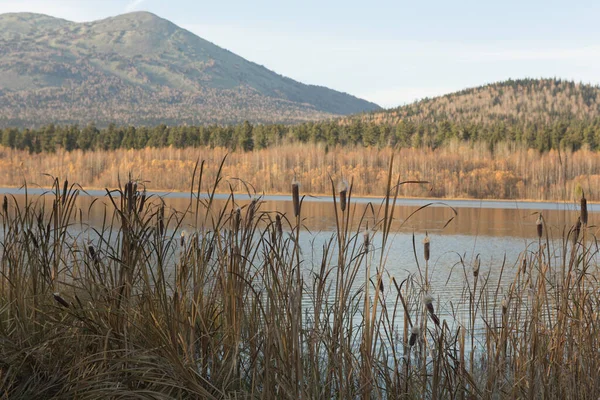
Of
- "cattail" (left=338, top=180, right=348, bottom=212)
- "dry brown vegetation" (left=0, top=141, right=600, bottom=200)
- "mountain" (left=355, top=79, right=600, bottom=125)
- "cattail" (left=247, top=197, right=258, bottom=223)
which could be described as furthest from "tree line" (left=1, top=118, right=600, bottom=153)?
"cattail" (left=338, top=180, right=348, bottom=212)

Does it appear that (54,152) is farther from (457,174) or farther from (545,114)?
(545,114)

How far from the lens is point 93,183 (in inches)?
2311

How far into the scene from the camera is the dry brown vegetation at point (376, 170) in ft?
158

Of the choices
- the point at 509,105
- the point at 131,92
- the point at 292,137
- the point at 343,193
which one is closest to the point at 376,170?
the point at 292,137

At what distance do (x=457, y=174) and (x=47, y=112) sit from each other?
11127cm

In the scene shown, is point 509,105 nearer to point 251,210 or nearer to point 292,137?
point 292,137

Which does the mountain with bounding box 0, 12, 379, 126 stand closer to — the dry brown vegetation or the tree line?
the tree line

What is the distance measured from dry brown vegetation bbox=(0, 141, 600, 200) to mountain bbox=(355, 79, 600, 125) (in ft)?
159

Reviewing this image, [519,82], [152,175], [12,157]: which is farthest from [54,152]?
[519,82]

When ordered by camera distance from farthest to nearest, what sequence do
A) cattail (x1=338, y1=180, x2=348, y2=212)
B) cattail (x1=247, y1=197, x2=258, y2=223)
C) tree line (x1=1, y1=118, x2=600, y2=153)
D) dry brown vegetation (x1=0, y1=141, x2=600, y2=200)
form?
tree line (x1=1, y1=118, x2=600, y2=153), dry brown vegetation (x1=0, y1=141, x2=600, y2=200), cattail (x1=247, y1=197, x2=258, y2=223), cattail (x1=338, y1=180, x2=348, y2=212)

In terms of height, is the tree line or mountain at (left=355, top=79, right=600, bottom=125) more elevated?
mountain at (left=355, top=79, right=600, bottom=125)

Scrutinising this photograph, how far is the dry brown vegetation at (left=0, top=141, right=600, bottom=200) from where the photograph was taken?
48.1 m

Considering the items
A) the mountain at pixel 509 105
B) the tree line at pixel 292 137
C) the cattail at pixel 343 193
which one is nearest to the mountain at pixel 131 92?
the mountain at pixel 509 105

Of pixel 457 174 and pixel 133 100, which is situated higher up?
pixel 133 100
